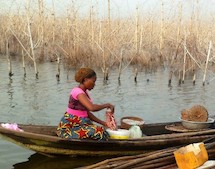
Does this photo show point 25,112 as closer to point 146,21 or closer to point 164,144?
point 164,144

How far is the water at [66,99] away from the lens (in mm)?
6176

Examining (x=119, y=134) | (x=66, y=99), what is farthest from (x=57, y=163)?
(x=66, y=99)

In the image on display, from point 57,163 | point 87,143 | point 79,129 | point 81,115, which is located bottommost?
point 57,163

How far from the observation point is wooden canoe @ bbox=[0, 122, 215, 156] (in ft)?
17.7

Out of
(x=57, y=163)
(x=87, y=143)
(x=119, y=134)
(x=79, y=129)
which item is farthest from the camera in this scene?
(x=119, y=134)

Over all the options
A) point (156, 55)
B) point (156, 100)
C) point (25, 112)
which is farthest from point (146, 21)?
point (25, 112)

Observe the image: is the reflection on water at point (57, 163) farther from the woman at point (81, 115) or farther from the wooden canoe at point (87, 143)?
the woman at point (81, 115)

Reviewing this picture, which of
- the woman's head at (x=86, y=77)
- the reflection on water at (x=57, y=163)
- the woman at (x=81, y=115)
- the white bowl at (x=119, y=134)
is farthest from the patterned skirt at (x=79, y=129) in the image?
the woman's head at (x=86, y=77)

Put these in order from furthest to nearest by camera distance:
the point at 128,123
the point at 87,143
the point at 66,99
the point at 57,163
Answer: the point at 66,99 → the point at 128,123 → the point at 57,163 → the point at 87,143

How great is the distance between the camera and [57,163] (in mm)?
5801

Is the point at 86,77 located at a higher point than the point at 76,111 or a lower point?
higher

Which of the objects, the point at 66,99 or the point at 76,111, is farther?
the point at 66,99

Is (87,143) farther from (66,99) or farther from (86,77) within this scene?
(66,99)

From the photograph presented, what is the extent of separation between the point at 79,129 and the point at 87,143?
Answer: 10.6 inches
